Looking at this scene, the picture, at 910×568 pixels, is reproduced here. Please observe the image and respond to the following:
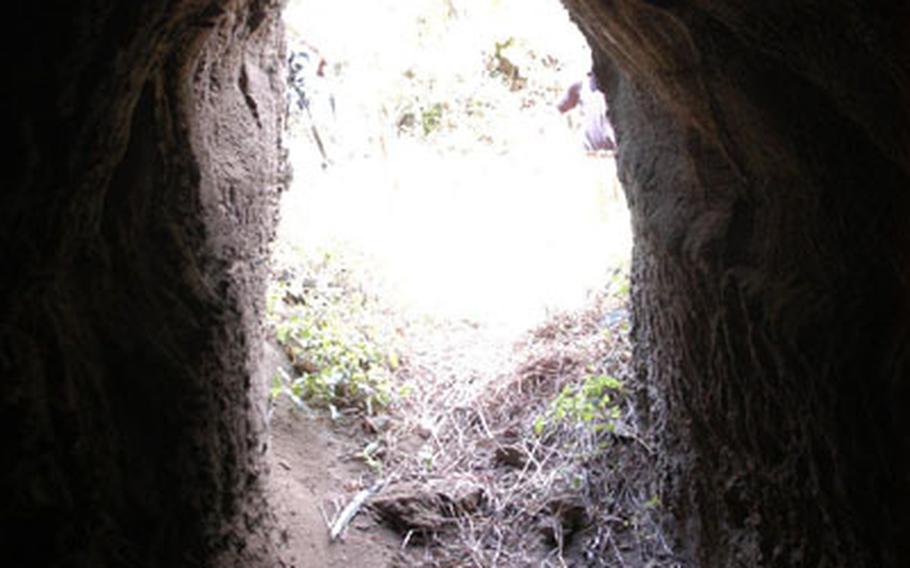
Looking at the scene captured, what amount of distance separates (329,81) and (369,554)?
615cm

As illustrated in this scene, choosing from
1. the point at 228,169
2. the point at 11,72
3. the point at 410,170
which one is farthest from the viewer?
the point at 410,170

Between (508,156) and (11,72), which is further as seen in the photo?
(508,156)

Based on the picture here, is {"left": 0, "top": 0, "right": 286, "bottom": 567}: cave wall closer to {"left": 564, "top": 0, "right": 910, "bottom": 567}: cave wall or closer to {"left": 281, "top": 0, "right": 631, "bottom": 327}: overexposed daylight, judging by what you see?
{"left": 564, "top": 0, "right": 910, "bottom": 567}: cave wall

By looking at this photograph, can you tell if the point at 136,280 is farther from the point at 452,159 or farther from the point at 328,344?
the point at 452,159

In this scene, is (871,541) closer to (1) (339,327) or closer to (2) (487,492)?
(2) (487,492)

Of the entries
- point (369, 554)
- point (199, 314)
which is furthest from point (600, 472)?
point (199, 314)

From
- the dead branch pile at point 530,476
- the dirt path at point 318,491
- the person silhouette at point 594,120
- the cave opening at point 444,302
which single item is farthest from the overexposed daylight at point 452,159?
the dirt path at point 318,491

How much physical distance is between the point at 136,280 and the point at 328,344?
8.02 feet

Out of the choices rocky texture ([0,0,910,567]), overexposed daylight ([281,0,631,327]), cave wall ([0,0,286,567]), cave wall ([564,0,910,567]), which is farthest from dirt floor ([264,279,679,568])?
overexposed daylight ([281,0,631,327])

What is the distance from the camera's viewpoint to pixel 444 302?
6422mm

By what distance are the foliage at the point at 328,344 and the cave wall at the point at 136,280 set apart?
1.45m

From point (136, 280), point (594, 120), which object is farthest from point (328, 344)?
point (594, 120)

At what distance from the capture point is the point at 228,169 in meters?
2.57

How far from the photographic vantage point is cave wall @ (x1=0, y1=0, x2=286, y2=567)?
56.9 inches
